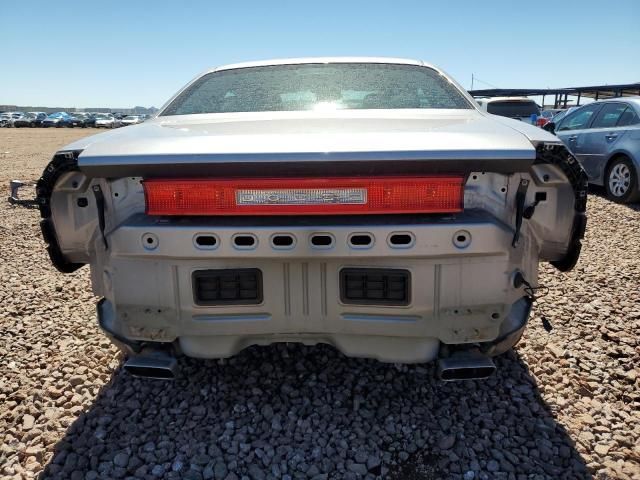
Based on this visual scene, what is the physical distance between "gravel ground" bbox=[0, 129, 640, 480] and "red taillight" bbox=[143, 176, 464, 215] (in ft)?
3.23

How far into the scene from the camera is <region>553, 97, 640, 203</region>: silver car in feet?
21.3

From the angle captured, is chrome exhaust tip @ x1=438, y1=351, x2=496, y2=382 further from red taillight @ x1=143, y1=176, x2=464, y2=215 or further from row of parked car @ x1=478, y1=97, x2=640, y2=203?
row of parked car @ x1=478, y1=97, x2=640, y2=203


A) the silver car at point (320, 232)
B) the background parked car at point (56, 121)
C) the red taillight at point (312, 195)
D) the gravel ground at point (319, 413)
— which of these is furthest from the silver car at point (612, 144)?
the background parked car at point (56, 121)

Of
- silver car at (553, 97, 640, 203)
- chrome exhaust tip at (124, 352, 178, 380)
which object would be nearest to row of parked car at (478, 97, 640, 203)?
silver car at (553, 97, 640, 203)

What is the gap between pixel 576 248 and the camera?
75.2 inches

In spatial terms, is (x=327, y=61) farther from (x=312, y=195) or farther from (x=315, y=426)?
(x=315, y=426)

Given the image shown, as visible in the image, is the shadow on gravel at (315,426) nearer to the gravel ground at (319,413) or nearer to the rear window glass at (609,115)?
the gravel ground at (319,413)

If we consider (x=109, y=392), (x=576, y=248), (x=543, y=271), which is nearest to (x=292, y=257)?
(x=576, y=248)

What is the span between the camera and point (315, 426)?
2143 millimetres

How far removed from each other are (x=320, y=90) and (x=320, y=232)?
48.5 inches

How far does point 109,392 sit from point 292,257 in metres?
1.36

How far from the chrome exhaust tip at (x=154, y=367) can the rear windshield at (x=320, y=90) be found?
129 centimetres

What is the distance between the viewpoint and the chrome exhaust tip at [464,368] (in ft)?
6.10

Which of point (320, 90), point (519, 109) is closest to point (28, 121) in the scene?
point (519, 109)
